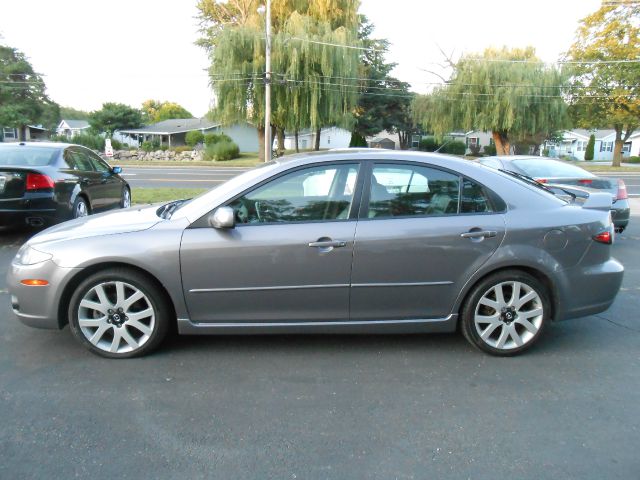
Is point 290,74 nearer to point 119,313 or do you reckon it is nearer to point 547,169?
point 547,169

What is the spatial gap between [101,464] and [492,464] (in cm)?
198

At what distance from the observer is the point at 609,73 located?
3816 cm

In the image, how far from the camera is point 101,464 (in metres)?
2.53

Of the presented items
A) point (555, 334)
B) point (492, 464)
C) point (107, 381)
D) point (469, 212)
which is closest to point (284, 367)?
point (107, 381)

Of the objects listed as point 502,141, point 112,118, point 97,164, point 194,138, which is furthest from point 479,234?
point 112,118

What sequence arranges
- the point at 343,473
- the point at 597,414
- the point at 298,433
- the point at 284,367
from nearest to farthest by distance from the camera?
1. the point at 343,473
2. the point at 298,433
3. the point at 597,414
4. the point at 284,367

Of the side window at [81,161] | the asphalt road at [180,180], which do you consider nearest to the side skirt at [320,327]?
the side window at [81,161]

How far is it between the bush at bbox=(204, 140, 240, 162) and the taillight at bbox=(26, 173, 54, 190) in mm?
33302

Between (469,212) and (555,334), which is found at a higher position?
(469,212)

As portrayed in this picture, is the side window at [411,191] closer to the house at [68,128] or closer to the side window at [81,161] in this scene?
the side window at [81,161]

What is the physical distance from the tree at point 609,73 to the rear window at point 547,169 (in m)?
33.5

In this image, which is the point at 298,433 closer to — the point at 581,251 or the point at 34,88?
the point at 581,251

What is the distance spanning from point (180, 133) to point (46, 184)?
56420 millimetres

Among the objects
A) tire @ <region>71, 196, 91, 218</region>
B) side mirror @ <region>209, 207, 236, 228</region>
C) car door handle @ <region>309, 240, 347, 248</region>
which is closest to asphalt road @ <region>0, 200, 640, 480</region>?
car door handle @ <region>309, 240, 347, 248</region>
